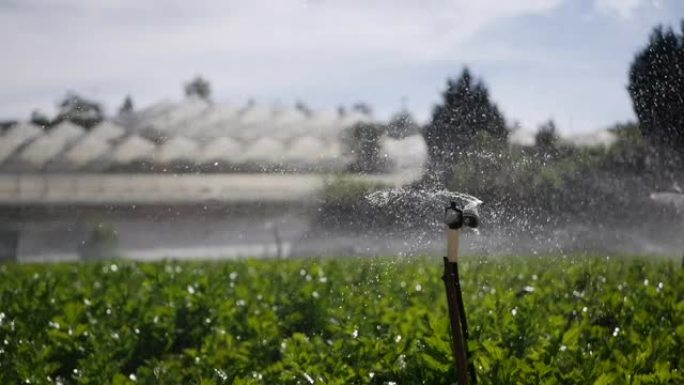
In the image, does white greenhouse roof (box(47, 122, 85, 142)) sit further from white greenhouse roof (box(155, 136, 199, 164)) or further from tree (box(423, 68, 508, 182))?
tree (box(423, 68, 508, 182))

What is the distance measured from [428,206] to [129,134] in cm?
128

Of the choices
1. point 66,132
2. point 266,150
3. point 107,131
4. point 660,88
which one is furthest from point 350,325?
point 660,88

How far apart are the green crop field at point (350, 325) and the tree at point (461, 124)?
47 cm

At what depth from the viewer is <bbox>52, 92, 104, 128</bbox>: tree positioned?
4.55m

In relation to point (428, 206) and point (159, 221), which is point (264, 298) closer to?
→ point (159, 221)

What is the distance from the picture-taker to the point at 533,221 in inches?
221

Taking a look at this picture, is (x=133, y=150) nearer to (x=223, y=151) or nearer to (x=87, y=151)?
(x=87, y=151)

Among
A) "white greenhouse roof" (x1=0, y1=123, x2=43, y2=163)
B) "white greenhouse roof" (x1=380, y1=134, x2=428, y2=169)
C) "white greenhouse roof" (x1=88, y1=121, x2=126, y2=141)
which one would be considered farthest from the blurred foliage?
"white greenhouse roof" (x1=0, y1=123, x2=43, y2=163)

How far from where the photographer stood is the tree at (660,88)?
19.4 feet

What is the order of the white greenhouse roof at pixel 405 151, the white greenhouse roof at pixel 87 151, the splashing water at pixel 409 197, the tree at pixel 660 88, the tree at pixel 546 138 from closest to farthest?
the splashing water at pixel 409 197, the white greenhouse roof at pixel 405 151, the white greenhouse roof at pixel 87 151, the tree at pixel 546 138, the tree at pixel 660 88

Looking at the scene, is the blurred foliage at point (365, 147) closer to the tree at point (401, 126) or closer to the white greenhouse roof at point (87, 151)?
the tree at point (401, 126)

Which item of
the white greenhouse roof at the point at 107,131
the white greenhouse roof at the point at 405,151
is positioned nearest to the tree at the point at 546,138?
the white greenhouse roof at the point at 405,151

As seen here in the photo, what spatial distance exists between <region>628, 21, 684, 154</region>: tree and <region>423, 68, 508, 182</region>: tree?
4.00ft

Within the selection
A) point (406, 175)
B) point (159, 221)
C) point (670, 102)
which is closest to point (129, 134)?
point (159, 221)
